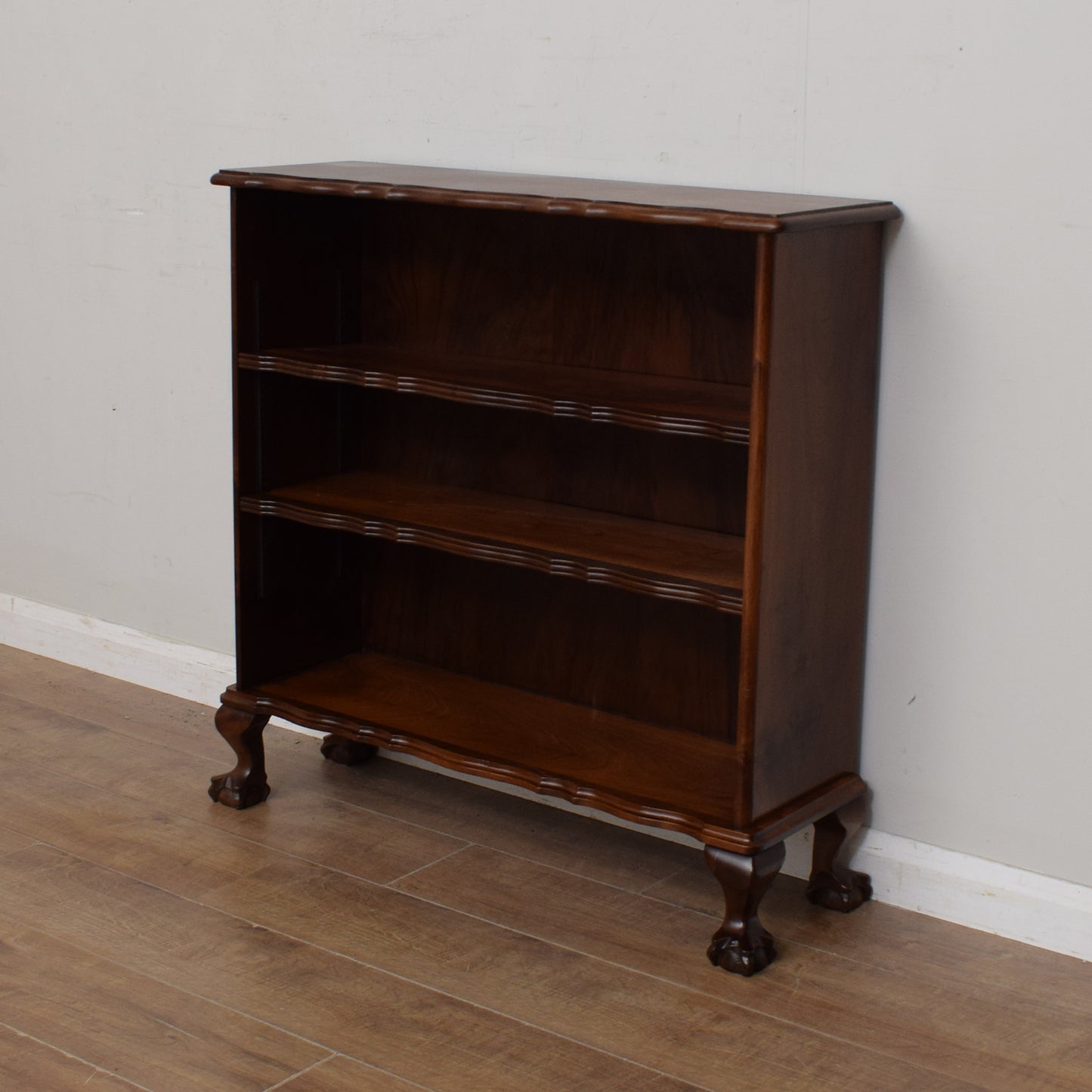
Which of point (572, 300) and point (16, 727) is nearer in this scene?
point (572, 300)

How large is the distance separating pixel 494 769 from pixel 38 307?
1767mm

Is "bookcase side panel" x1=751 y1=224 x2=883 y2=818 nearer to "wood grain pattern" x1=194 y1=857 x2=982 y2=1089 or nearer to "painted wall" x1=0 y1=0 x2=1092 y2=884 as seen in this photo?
"painted wall" x1=0 y1=0 x2=1092 y2=884

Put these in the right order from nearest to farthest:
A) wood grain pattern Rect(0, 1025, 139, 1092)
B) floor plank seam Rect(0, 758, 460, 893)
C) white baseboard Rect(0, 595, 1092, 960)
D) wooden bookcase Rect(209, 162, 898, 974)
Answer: wood grain pattern Rect(0, 1025, 139, 1092) → wooden bookcase Rect(209, 162, 898, 974) → white baseboard Rect(0, 595, 1092, 960) → floor plank seam Rect(0, 758, 460, 893)

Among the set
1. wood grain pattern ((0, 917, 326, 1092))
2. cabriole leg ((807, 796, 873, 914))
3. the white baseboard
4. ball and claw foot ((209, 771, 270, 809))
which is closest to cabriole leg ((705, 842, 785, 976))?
cabriole leg ((807, 796, 873, 914))

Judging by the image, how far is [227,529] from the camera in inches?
133

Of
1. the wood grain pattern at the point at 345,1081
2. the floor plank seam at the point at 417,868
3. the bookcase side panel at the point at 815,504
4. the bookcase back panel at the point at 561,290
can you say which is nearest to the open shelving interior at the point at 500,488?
the bookcase back panel at the point at 561,290

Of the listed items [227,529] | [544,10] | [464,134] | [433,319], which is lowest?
[227,529]

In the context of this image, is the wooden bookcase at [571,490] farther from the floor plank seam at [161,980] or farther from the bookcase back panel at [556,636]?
the floor plank seam at [161,980]

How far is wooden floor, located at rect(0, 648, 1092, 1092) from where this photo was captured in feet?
7.01

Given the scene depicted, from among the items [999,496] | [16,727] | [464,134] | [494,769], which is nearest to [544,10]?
[464,134]

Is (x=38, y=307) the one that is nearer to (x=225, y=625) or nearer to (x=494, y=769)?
(x=225, y=625)

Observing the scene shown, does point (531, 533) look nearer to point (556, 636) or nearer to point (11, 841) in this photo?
point (556, 636)

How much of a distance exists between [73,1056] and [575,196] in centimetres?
143

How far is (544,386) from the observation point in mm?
2557
